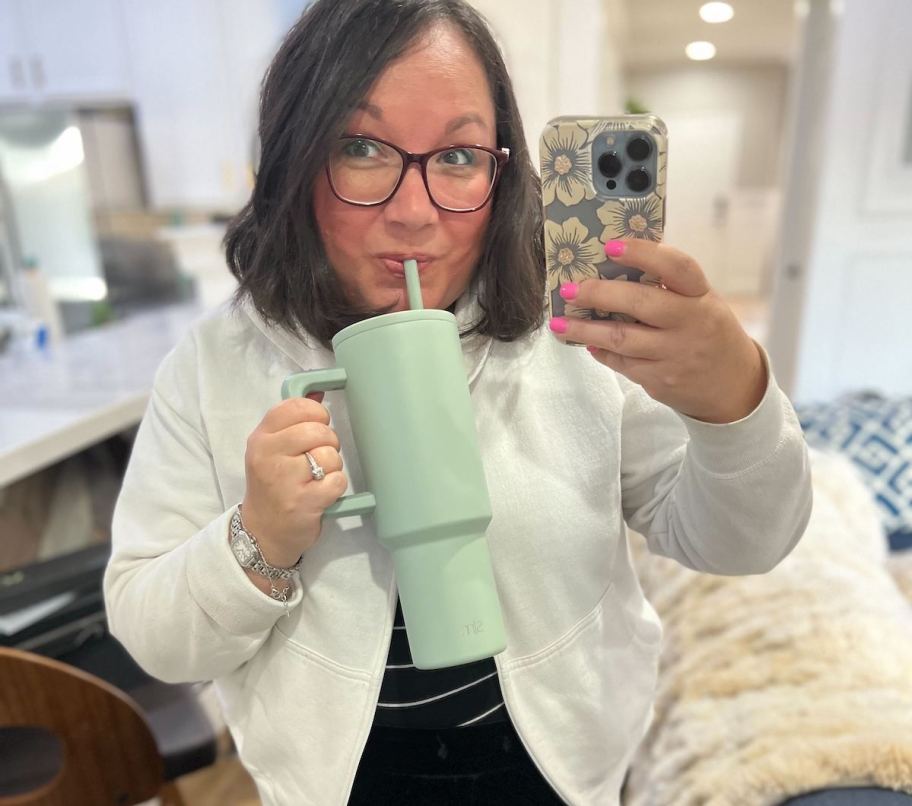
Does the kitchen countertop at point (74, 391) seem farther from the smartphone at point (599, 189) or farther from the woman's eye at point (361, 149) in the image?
the smartphone at point (599, 189)

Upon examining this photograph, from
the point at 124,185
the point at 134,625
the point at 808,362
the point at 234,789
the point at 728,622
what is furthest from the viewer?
the point at 808,362

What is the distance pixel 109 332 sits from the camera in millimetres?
2158

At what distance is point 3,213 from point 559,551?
7.45 feet

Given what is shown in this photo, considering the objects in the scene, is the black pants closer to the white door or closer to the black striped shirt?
the black striped shirt

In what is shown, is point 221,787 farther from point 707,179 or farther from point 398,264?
point 707,179

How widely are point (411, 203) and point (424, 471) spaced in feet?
0.68

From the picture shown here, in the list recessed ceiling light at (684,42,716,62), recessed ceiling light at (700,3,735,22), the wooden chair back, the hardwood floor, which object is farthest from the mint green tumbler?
recessed ceiling light at (684,42,716,62)

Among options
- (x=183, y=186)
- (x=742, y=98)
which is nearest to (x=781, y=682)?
(x=183, y=186)

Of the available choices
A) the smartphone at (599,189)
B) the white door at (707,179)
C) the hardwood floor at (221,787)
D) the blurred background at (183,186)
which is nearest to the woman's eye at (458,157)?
the smartphone at (599,189)

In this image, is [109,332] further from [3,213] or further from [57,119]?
[57,119]

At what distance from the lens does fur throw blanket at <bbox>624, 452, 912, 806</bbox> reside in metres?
0.83

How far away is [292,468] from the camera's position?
47 cm

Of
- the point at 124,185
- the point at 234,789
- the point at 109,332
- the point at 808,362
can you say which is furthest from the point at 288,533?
the point at 808,362

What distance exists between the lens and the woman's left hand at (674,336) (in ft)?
1.40
